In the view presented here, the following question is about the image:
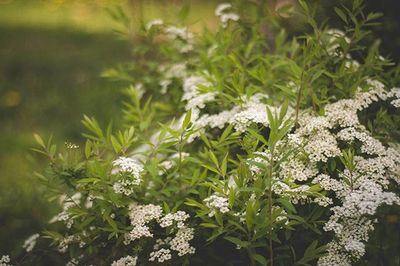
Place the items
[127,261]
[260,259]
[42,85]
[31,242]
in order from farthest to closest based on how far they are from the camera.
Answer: [42,85] < [31,242] < [127,261] < [260,259]

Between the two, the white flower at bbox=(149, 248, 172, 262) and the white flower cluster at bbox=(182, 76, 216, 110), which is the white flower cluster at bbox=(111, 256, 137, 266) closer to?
the white flower at bbox=(149, 248, 172, 262)

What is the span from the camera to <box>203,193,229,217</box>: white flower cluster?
1951 mm

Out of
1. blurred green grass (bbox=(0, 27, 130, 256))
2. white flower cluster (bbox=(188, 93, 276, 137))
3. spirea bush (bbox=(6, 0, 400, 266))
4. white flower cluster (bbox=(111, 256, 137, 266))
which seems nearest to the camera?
spirea bush (bbox=(6, 0, 400, 266))

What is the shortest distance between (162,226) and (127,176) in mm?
296

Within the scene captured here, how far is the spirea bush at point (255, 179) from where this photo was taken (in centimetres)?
200

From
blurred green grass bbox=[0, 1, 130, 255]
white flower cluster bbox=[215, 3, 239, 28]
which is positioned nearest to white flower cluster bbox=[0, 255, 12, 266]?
blurred green grass bbox=[0, 1, 130, 255]

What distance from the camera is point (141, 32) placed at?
10.4 feet

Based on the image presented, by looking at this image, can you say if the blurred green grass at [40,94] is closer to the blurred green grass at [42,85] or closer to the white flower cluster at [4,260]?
the blurred green grass at [42,85]

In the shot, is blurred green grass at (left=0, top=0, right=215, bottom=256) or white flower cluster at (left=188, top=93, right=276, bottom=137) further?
blurred green grass at (left=0, top=0, right=215, bottom=256)

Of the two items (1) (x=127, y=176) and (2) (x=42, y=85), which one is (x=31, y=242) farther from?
(2) (x=42, y=85)

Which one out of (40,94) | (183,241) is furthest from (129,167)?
(40,94)

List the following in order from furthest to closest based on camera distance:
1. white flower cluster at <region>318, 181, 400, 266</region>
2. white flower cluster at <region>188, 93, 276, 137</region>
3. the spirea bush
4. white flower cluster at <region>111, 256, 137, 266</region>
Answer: white flower cluster at <region>188, 93, 276, 137</region> < white flower cluster at <region>111, 256, 137, 266</region> < the spirea bush < white flower cluster at <region>318, 181, 400, 266</region>

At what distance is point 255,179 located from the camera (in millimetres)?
2068

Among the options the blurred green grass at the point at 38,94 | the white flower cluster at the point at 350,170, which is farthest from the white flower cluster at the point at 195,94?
the blurred green grass at the point at 38,94
